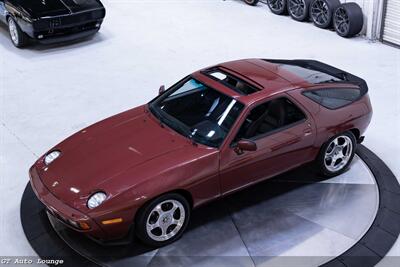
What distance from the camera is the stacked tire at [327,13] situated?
9.75 m

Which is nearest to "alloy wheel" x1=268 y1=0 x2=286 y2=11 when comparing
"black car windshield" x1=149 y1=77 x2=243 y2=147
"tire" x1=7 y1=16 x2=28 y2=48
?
"tire" x1=7 y1=16 x2=28 y2=48

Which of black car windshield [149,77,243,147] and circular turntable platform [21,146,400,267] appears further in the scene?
black car windshield [149,77,243,147]

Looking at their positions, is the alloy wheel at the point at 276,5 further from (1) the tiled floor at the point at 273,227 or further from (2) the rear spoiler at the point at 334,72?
(1) the tiled floor at the point at 273,227

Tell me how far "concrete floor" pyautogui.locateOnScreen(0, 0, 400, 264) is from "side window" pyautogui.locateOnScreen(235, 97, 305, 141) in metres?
1.55

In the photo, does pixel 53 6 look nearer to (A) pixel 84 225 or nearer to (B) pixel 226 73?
(B) pixel 226 73

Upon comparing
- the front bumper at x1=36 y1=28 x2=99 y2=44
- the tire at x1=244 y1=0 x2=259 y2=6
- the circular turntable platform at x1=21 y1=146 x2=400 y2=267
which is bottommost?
the circular turntable platform at x1=21 y1=146 x2=400 y2=267

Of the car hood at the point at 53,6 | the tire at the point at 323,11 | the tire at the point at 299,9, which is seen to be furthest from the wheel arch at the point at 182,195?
the tire at the point at 299,9

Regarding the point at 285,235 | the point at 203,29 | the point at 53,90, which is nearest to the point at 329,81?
the point at 285,235

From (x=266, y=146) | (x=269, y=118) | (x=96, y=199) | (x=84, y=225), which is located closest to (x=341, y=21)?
(x=269, y=118)

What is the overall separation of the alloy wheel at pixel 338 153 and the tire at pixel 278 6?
6028mm

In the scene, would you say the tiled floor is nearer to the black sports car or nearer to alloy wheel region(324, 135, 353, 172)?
alloy wheel region(324, 135, 353, 172)

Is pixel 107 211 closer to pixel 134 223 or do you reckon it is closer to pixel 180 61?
pixel 134 223

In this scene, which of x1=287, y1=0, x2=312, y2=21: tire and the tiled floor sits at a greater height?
x1=287, y1=0, x2=312, y2=21: tire

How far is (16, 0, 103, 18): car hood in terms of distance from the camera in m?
9.27
